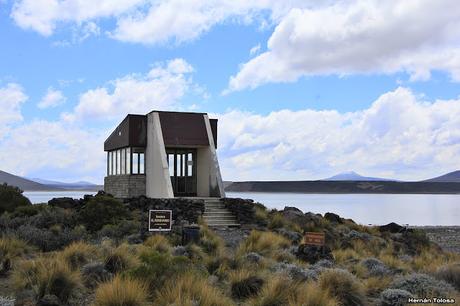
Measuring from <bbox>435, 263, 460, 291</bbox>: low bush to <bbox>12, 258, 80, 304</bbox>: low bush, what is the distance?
24.1 feet

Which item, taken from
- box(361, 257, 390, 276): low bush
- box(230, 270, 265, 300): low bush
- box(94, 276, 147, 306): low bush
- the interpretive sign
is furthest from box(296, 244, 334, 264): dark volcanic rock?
box(94, 276, 147, 306): low bush

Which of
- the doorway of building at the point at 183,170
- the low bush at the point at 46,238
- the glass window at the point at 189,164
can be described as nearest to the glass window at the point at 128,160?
the doorway of building at the point at 183,170

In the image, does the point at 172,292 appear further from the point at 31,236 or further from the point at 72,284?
the point at 31,236

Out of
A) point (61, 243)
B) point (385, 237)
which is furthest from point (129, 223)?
point (385, 237)

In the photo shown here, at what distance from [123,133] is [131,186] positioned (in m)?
2.73

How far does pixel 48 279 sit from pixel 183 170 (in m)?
17.9

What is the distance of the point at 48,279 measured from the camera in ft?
29.6

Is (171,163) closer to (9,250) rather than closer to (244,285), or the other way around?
(9,250)

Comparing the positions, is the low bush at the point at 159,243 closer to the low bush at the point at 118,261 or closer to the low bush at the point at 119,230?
the low bush at the point at 119,230

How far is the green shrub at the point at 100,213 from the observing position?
734 inches

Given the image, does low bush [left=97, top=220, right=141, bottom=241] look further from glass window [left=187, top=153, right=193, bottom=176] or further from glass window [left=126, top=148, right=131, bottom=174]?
glass window [left=126, top=148, right=131, bottom=174]

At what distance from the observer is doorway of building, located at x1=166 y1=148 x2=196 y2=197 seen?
26703 mm

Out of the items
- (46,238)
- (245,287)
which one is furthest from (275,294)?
(46,238)

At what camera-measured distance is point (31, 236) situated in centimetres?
1482
